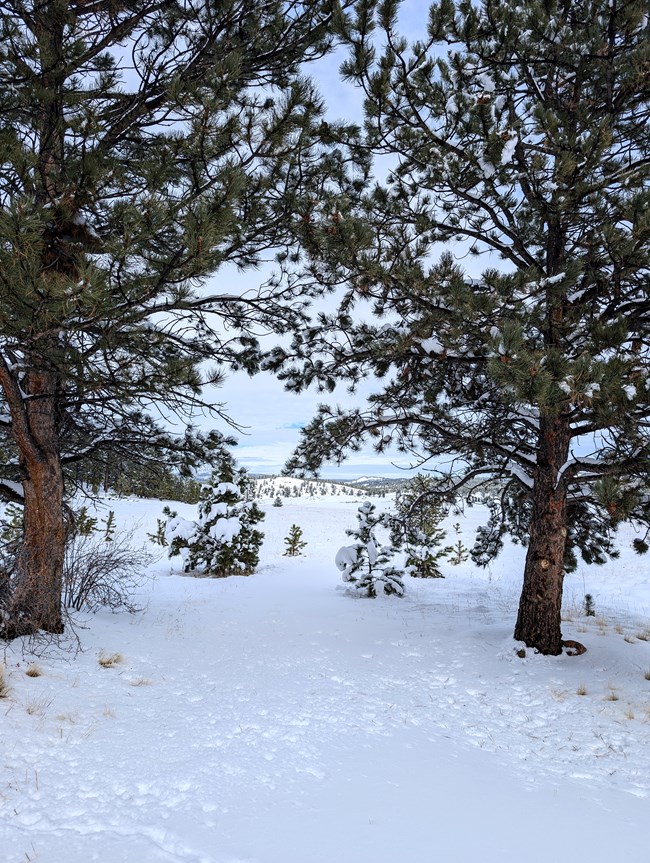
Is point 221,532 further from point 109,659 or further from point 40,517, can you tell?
point 109,659

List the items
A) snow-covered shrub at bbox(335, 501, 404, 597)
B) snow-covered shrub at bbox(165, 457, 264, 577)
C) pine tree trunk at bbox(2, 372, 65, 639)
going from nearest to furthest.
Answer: pine tree trunk at bbox(2, 372, 65, 639)
snow-covered shrub at bbox(335, 501, 404, 597)
snow-covered shrub at bbox(165, 457, 264, 577)

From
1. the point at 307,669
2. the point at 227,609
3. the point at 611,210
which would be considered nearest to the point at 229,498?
the point at 227,609

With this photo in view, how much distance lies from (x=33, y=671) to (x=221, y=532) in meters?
7.42

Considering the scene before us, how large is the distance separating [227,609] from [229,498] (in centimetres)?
448

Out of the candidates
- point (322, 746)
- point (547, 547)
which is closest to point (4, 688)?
point (322, 746)

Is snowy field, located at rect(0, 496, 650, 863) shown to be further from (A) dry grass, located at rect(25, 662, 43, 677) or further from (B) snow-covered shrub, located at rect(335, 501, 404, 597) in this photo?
(B) snow-covered shrub, located at rect(335, 501, 404, 597)

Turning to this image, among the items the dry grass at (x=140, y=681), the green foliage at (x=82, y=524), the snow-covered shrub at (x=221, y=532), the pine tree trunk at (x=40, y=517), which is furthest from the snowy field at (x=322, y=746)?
the snow-covered shrub at (x=221, y=532)

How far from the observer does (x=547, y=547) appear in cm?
527

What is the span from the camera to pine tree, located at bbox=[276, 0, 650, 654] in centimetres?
382

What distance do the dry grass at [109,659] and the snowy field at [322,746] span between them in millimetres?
42

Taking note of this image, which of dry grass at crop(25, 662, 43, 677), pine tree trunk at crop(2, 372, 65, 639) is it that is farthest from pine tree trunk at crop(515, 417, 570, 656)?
pine tree trunk at crop(2, 372, 65, 639)

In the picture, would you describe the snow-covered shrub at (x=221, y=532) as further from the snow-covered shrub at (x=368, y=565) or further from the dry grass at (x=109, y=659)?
the dry grass at (x=109, y=659)

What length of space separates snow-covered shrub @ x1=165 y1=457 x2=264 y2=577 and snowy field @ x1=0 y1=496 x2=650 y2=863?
15.8ft

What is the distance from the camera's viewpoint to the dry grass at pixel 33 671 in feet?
12.9
